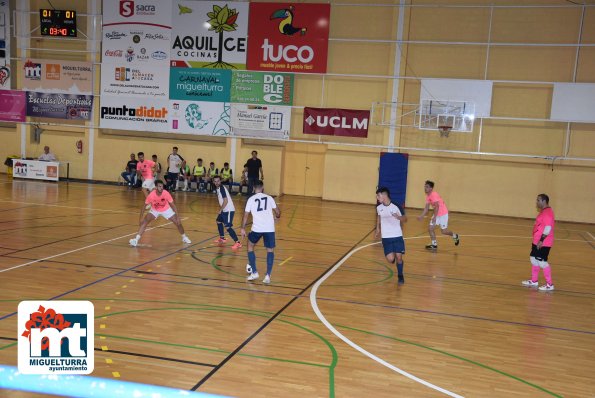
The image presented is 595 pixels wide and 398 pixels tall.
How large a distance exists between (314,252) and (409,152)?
11.5 m

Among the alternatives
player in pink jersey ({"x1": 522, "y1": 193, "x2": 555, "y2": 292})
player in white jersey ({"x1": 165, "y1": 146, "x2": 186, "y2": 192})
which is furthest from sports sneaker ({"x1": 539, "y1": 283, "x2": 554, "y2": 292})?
player in white jersey ({"x1": 165, "y1": 146, "x2": 186, "y2": 192})

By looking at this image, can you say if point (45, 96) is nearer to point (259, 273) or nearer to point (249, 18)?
point (249, 18)

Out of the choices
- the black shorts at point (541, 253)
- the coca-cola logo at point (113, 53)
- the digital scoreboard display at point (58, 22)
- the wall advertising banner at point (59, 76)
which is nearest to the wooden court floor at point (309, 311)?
the black shorts at point (541, 253)

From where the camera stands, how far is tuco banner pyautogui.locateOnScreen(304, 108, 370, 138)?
75.2ft

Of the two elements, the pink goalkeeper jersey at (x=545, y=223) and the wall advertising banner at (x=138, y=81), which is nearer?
the pink goalkeeper jersey at (x=545, y=223)

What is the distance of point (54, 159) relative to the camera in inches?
987

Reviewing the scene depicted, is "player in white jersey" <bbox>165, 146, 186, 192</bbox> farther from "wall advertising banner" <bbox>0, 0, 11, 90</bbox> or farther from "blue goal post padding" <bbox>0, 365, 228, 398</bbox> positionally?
"blue goal post padding" <bbox>0, 365, 228, 398</bbox>

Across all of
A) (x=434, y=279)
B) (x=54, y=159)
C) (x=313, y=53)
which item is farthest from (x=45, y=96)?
(x=434, y=279)

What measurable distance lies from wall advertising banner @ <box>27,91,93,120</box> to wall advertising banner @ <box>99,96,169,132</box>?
1.10 metres

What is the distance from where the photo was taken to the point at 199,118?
23734 mm

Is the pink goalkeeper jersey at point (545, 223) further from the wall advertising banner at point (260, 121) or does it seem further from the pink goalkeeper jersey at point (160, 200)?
the wall advertising banner at point (260, 121)

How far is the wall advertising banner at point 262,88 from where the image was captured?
2308cm

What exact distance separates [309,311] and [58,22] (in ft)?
69.1

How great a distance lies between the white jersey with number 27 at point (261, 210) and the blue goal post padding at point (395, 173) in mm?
14088
